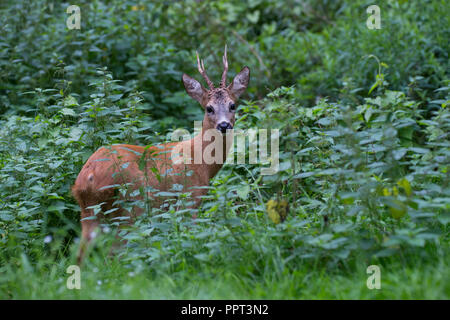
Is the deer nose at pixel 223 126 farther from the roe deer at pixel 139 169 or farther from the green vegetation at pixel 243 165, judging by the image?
the green vegetation at pixel 243 165

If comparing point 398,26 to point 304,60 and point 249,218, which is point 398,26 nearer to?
point 304,60

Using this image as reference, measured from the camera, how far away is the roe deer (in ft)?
15.5

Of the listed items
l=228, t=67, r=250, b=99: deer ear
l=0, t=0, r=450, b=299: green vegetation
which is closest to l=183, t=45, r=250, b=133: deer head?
l=228, t=67, r=250, b=99: deer ear

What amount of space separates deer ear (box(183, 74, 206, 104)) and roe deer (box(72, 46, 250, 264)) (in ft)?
0.41

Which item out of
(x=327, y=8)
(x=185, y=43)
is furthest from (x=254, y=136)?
(x=327, y=8)

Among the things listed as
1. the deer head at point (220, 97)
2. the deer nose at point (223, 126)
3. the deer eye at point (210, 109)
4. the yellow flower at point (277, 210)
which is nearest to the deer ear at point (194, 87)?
the deer head at point (220, 97)

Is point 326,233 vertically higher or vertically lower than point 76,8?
lower

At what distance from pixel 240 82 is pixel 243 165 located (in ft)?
2.83

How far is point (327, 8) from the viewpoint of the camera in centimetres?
1111

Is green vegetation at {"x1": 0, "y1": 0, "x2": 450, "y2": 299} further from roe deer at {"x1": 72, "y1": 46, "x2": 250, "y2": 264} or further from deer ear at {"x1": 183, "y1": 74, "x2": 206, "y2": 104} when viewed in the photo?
deer ear at {"x1": 183, "y1": 74, "x2": 206, "y2": 104}

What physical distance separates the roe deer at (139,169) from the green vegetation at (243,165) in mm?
234

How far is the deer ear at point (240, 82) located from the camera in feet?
18.4

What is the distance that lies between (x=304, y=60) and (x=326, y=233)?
20.3ft
